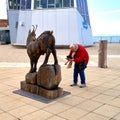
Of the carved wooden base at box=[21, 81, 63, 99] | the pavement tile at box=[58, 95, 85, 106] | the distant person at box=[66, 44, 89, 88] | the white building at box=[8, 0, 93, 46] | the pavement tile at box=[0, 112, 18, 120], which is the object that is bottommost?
the pavement tile at box=[0, 112, 18, 120]

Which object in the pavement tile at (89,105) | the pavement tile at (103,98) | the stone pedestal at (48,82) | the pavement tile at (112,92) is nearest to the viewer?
the pavement tile at (89,105)

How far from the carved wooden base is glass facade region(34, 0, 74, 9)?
18.9 metres

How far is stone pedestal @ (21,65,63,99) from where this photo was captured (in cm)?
570

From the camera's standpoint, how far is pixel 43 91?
581 cm

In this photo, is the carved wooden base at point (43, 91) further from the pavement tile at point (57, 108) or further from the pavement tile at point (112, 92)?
the pavement tile at point (112, 92)

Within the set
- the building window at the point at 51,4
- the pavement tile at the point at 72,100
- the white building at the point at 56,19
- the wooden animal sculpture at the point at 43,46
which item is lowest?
the pavement tile at the point at 72,100

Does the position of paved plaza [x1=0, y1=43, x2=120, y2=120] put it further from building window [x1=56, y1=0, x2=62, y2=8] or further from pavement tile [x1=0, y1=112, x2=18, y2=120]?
building window [x1=56, y1=0, x2=62, y2=8]

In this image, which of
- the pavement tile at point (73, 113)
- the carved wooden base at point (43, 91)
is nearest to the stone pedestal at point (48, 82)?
the carved wooden base at point (43, 91)

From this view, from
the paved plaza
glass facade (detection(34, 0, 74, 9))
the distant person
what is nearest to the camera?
the paved plaza

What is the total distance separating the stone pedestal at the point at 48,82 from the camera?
5.70 meters

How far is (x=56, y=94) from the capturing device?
5773 millimetres

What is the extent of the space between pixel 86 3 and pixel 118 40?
32.4 ft

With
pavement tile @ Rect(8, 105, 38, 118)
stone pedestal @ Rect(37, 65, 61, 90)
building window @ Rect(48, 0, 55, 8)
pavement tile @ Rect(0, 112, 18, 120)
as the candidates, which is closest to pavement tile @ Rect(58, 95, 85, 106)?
stone pedestal @ Rect(37, 65, 61, 90)

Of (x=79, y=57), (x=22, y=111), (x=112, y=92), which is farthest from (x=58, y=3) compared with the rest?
(x=22, y=111)
